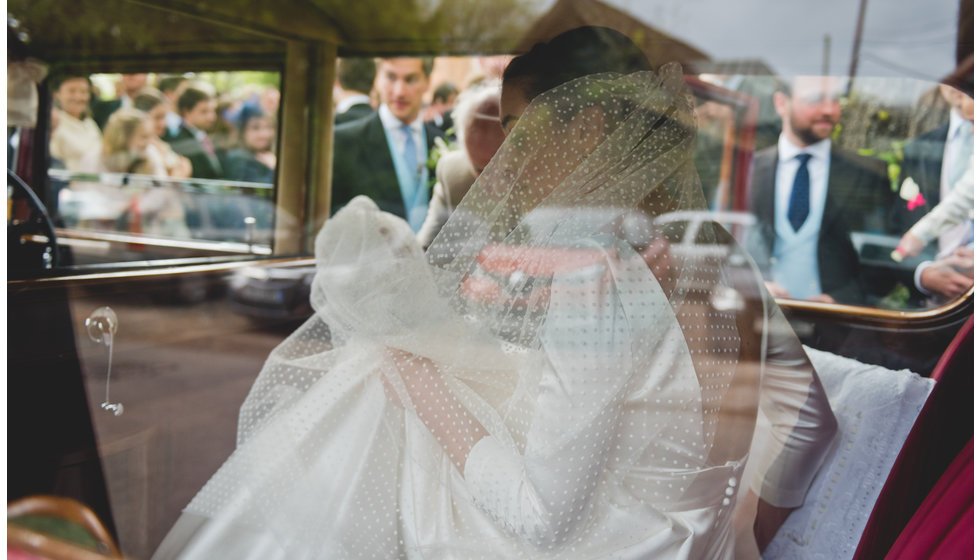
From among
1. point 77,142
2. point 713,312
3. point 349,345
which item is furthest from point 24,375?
point 713,312

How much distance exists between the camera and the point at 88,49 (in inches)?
81.4

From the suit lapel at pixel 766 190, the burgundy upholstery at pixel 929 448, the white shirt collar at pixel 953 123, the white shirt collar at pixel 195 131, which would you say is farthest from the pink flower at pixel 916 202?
the white shirt collar at pixel 195 131

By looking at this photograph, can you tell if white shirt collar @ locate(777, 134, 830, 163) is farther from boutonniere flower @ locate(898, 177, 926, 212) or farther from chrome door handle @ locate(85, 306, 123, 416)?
chrome door handle @ locate(85, 306, 123, 416)

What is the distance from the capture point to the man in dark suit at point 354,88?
2.33m

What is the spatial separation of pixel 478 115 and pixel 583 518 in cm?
115

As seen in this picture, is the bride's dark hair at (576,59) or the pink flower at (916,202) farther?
the pink flower at (916,202)

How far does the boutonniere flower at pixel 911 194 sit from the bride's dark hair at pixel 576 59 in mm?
1215

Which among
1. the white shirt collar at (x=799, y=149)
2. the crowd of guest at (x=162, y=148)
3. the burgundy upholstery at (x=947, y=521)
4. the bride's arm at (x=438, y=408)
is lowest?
the bride's arm at (x=438, y=408)

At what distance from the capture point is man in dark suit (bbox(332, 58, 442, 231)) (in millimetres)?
2213

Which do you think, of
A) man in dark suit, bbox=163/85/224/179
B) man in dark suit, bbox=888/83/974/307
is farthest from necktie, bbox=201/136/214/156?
man in dark suit, bbox=888/83/974/307

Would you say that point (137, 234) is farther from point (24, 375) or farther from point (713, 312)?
point (713, 312)

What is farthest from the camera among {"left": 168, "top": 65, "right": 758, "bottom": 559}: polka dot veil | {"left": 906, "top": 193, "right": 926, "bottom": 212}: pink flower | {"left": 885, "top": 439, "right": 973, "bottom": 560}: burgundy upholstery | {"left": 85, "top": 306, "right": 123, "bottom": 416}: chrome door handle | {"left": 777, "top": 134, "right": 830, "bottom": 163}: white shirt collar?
{"left": 777, "top": 134, "right": 830, "bottom": 163}: white shirt collar

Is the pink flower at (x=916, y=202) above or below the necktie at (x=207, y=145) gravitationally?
above

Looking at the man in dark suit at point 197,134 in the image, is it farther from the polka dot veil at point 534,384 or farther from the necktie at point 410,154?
the polka dot veil at point 534,384
